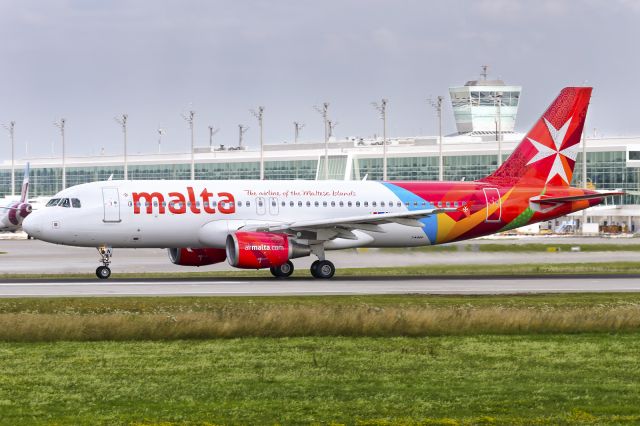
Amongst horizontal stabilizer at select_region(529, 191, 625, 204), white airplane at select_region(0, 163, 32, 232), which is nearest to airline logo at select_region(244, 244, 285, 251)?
horizontal stabilizer at select_region(529, 191, 625, 204)

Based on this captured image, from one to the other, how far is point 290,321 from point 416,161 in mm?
126277

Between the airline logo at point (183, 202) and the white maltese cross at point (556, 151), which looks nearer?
the airline logo at point (183, 202)

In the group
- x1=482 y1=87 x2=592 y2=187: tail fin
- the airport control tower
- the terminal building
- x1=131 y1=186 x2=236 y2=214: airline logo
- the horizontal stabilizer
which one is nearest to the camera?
x1=131 y1=186 x2=236 y2=214: airline logo

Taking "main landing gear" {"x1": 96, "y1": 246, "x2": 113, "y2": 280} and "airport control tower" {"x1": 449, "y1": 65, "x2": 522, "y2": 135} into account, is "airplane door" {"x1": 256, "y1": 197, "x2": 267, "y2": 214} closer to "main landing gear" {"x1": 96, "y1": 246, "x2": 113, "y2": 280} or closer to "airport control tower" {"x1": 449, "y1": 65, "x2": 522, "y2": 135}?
"main landing gear" {"x1": 96, "y1": 246, "x2": 113, "y2": 280}

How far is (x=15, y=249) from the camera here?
75.1m

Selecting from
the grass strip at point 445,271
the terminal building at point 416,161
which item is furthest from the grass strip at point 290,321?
the terminal building at point 416,161

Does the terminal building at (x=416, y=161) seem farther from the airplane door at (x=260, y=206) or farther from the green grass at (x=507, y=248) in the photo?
the airplane door at (x=260, y=206)

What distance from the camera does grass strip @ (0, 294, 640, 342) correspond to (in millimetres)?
23797

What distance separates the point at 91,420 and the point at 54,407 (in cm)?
119

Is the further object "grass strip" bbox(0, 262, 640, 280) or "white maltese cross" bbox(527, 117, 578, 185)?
"white maltese cross" bbox(527, 117, 578, 185)

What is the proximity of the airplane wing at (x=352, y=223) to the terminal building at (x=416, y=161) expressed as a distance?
83354mm

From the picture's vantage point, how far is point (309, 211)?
4619 centimetres

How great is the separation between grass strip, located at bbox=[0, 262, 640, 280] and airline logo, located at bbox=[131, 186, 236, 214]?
110 inches

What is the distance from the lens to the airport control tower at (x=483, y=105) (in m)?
188
